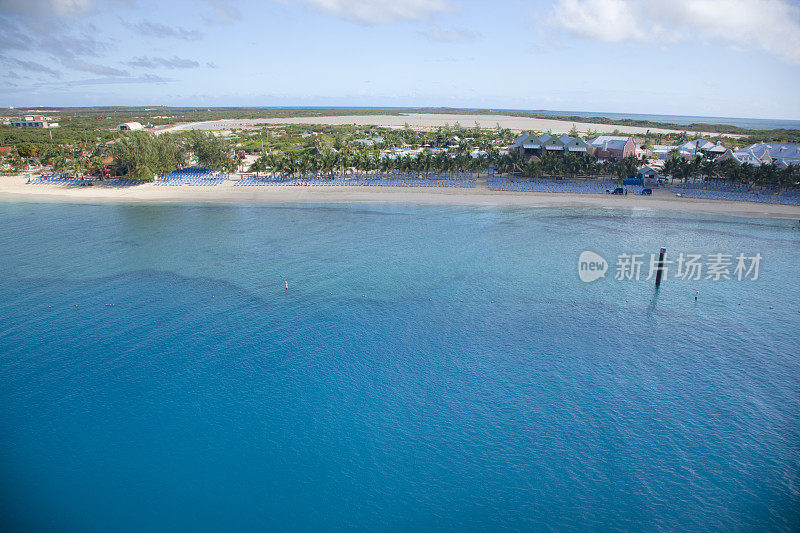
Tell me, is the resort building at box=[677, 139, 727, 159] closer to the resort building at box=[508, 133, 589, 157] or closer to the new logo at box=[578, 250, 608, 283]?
the resort building at box=[508, 133, 589, 157]

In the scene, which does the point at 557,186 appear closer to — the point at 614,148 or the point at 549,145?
the point at 549,145

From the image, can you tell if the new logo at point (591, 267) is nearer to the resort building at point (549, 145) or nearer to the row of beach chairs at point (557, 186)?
the row of beach chairs at point (557, 186)

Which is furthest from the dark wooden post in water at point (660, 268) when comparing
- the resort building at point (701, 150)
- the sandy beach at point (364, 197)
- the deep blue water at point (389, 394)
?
the resort building at point (701, 150)

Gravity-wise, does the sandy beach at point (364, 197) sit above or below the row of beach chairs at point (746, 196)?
below

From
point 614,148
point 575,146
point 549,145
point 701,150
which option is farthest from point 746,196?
point 701,150

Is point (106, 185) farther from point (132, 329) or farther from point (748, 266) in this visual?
point (748, 266)

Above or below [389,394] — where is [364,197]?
above
